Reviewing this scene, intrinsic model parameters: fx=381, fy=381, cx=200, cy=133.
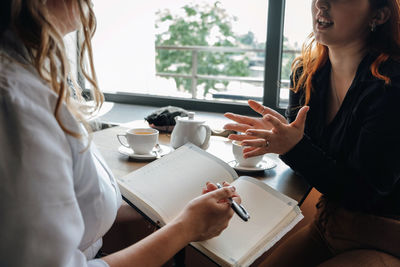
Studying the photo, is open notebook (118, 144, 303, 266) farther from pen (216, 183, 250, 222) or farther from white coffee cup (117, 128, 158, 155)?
white coffee cup (117, 128, 158, 155)

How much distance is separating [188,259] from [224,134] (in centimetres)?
55

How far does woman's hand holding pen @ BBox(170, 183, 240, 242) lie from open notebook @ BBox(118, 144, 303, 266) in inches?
1.5

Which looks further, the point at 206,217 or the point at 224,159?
the point at 224,159

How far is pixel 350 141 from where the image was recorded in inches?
41.1

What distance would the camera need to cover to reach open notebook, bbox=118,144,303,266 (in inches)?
30.1

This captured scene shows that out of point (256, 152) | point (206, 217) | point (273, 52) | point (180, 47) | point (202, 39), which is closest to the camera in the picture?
point (206, 217)

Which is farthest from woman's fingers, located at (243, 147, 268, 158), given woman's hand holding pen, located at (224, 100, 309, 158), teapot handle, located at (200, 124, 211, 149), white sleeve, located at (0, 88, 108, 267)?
white sleeve, located at (0, 88, 108, 267)

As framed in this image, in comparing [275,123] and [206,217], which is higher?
[275,123]

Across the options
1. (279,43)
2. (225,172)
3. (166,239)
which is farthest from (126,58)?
(166,239)

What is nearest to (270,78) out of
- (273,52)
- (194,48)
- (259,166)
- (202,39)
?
(273,52)

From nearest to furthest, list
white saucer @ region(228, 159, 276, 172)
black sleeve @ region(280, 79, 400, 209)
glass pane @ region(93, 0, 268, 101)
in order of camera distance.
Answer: black sleeve @ region(280, 79, 400, 209) → white saucer @ region(228, 159, 276, 172) → glass pane @ region(93, 0, 268, 101)

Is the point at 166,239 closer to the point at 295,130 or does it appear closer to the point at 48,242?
the point at 48,242

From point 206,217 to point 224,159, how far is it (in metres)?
0.52

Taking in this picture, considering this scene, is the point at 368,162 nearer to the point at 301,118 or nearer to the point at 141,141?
the point at 301,118
